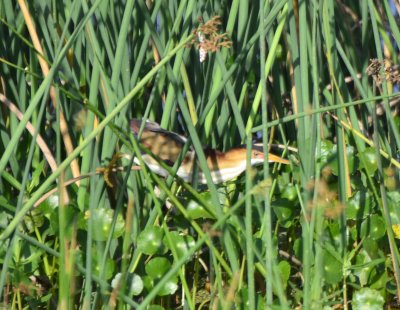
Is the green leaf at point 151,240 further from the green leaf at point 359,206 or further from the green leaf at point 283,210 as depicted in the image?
the green leaf at point 359,206

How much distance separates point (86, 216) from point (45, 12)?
0.41 meters

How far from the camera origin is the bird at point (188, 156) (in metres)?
1.71

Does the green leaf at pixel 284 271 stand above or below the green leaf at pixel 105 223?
below

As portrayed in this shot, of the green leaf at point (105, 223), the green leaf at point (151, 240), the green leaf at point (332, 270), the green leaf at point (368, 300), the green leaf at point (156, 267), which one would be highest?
the green leaf at point (105, 223)

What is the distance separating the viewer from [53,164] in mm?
1813

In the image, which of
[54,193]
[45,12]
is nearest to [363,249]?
[54,193]

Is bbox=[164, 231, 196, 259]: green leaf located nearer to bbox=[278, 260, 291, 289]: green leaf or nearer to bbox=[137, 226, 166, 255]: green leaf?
bbox=[137, 226, 166, 255]: green leaf

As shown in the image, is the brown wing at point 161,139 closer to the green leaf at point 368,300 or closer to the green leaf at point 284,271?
the green leaf at point 284,271

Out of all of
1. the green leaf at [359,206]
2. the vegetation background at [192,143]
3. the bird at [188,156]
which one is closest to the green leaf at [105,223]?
the vegetation background at [192,143]

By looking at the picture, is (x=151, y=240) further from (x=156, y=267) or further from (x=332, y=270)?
(x=332, y=270)

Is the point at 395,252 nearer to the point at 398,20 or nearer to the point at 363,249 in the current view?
the point at 363,249

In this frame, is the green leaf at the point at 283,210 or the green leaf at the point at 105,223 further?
the green leaf at the point at 283,210

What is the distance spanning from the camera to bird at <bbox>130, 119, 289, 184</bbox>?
171 centimetres

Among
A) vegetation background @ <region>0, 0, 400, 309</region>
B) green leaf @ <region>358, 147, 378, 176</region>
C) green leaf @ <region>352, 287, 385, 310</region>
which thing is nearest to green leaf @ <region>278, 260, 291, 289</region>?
vegetation background @ <region>0, 0, 400, 309</region>
